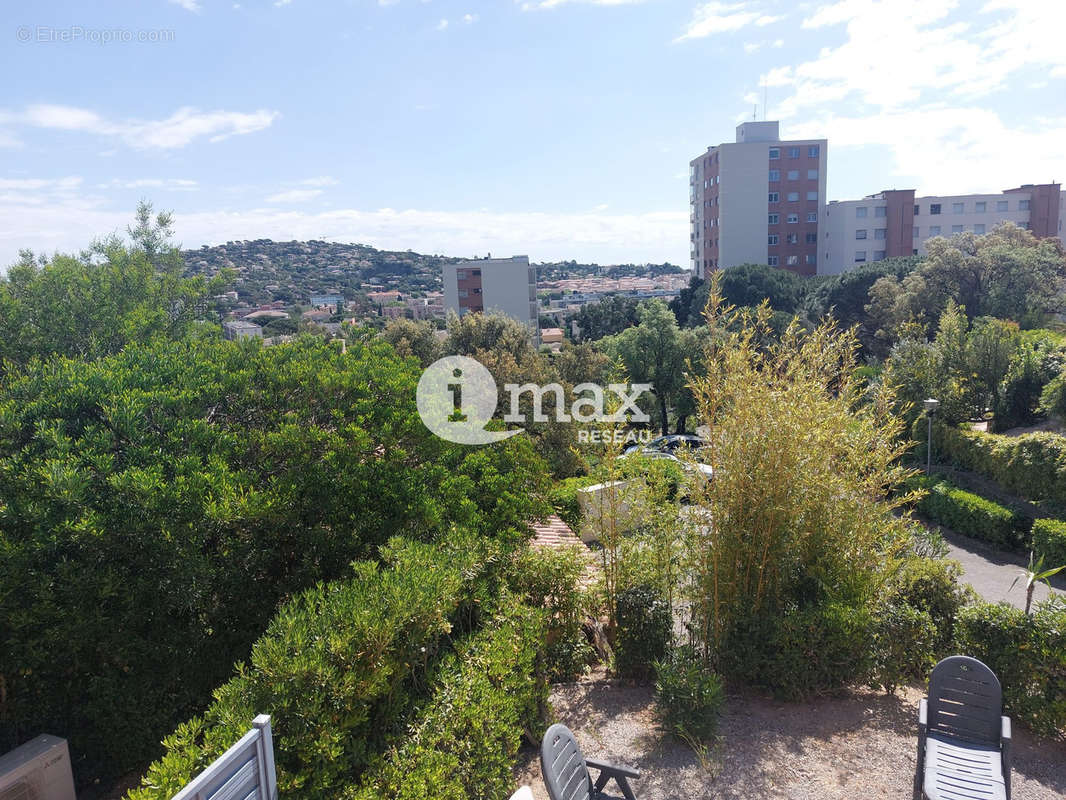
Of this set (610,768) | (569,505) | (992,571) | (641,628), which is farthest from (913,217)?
(610,768)

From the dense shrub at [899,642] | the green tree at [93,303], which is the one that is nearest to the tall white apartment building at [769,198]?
the green tree at [93,303]

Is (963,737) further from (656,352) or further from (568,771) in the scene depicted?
(656,352)

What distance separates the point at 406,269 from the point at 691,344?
74217 millimetres

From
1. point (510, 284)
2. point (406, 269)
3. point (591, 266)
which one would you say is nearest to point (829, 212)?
point (510, 284)

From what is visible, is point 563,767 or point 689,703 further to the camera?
point 689,703

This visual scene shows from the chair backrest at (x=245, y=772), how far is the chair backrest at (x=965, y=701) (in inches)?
136

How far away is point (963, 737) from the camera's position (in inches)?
137

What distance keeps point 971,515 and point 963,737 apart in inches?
392

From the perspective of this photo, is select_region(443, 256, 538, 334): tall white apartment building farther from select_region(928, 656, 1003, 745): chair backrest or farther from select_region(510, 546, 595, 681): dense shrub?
select_region(928, 656, 1003, 745): chair backrest

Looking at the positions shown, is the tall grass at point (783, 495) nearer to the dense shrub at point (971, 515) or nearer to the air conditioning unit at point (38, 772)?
the air conditioning unit at point (38, 772)

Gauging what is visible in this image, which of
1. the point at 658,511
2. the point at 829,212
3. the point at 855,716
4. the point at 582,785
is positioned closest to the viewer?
the point at 582,785

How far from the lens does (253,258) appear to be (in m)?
72.9

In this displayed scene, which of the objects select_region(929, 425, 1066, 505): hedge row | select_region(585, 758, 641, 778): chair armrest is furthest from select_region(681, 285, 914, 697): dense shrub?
select_region(929, 425, 1066, 505): hedge row

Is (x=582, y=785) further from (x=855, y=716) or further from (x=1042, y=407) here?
(x=1042, y=407)
